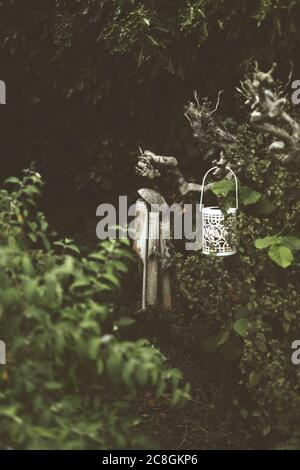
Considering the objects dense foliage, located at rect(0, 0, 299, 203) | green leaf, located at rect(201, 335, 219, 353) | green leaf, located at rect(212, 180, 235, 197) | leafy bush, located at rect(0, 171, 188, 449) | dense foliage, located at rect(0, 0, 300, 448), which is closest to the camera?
leafy bush, located at rect(0, 171, 188, 449)

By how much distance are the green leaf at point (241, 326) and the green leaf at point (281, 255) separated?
44 centimetres

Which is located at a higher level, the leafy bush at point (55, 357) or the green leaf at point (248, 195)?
the green leaf at point (248, 195)

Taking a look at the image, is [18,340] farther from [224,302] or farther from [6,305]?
[224,302]

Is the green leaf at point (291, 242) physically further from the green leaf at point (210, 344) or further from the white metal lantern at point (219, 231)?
the green leaf at point (210, 344)

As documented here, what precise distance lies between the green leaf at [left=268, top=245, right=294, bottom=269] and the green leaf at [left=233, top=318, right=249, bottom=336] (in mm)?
436

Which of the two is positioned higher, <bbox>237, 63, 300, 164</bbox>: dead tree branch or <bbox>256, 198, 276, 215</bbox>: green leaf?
<bbox>237, 63, 300, 164</bbox>: dead tree branch

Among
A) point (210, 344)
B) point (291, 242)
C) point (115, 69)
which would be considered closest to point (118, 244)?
point (291, 242)

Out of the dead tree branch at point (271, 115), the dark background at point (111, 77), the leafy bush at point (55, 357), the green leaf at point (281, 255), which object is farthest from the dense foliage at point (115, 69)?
the leafy bush at point (55, 357)

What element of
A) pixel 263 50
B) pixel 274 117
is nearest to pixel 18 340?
pixel 274 117

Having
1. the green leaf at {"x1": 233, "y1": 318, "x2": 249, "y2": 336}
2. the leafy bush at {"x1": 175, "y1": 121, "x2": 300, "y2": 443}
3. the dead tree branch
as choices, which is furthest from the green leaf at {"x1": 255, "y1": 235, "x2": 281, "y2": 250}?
the dead tree branch

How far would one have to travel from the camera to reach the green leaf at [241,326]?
439cm

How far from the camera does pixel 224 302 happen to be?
469 cm

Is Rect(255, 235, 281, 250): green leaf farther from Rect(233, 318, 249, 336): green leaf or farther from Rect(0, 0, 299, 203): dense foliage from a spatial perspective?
Rect(0, 0, 299, 203): dense foliage

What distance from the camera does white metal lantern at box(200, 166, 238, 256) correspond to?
4.67 m
